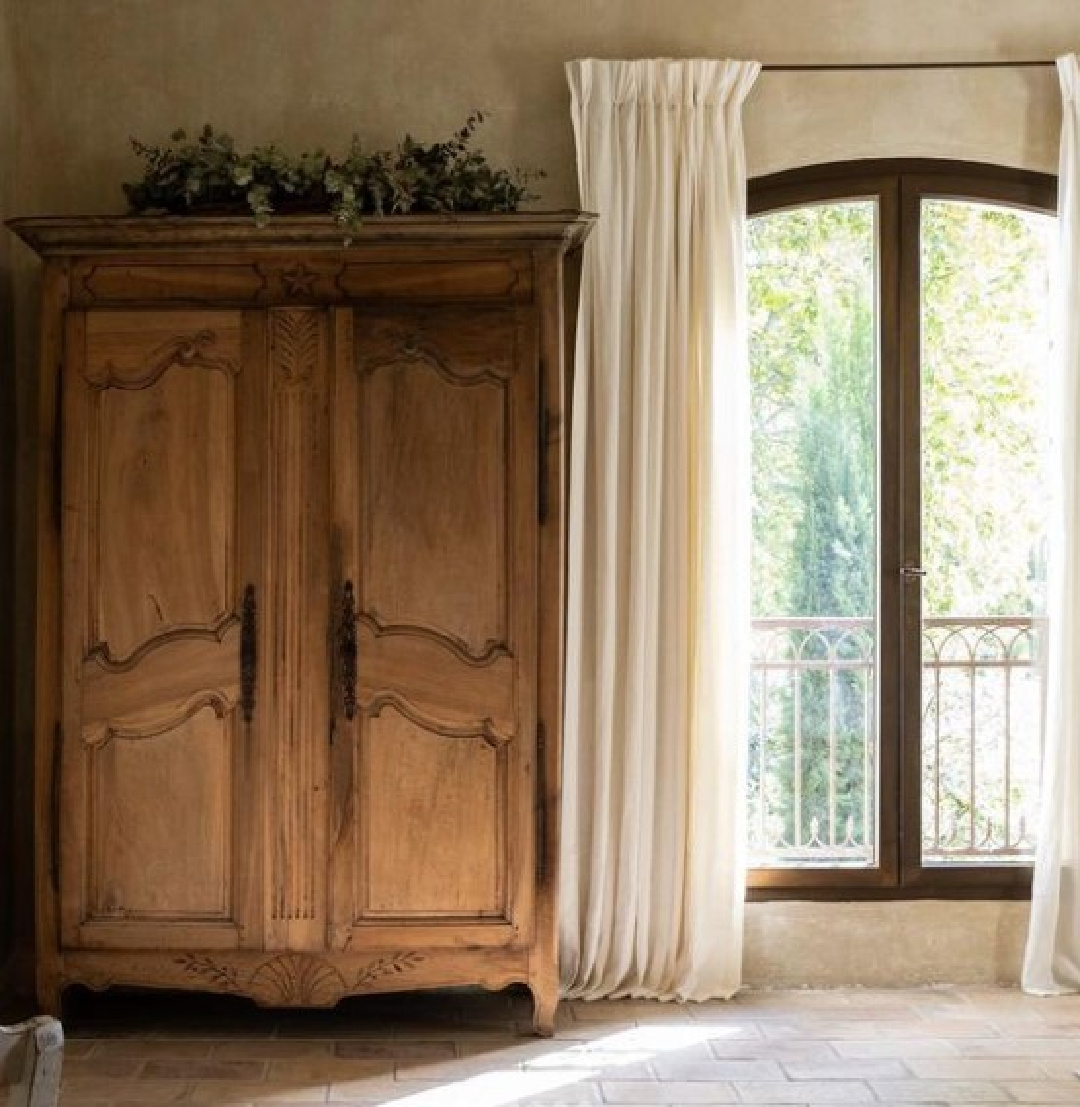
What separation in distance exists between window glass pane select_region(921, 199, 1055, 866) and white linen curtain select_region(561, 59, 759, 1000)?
60 centimetres

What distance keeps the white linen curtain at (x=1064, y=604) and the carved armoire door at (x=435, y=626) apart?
1475 mm

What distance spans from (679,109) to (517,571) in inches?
54.8

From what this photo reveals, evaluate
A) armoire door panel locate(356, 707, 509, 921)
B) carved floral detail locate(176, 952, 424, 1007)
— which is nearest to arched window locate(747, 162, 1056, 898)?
armoire door panel locate(356, 707, 509, 921)

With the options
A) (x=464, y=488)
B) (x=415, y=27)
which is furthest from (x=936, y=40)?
(x=464, y=488)

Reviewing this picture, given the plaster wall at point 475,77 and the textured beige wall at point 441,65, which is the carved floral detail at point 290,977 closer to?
the plaster wall at point 475,77

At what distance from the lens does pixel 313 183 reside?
3633 millimetres

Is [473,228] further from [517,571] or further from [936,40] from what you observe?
[936,40]

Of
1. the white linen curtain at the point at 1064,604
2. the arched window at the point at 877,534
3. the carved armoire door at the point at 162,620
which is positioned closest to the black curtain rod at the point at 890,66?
the white linen curtain at the point at 1064,604

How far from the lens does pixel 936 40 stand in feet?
13.4

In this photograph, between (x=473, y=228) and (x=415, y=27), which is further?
(x=415, y=27)

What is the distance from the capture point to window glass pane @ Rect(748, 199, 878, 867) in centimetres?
416

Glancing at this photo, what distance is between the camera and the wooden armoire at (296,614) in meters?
3.54

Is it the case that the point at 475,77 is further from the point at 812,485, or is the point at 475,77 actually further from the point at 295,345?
the point at 812,485

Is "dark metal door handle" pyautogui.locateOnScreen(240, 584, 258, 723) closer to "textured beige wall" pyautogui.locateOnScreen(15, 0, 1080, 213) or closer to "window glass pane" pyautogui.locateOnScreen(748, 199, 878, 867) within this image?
"textured beige wall" pyautogui.locateOnScreen(15, 0, 1080, 213)
